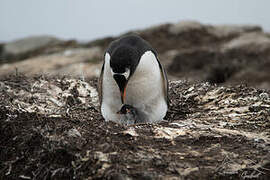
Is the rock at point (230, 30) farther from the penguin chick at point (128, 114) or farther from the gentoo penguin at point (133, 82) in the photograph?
the penguin chick at point (128, 114)

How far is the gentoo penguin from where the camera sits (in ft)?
12.6

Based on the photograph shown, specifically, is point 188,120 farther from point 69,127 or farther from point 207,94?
point 69,127

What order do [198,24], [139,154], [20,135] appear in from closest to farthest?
[139,154] → [20,135] → [198,24]

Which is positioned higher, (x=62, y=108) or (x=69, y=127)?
(x=69, y=127)

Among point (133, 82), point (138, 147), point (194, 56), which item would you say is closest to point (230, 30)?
point (194, 56)

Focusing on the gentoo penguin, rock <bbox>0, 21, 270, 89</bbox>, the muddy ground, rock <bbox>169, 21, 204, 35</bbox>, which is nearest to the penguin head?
the gentoo penguin

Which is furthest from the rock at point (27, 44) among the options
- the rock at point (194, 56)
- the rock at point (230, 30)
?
the rock at point (230, 30)

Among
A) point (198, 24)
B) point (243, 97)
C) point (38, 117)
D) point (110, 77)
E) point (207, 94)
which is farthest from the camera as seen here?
point (198, 24)

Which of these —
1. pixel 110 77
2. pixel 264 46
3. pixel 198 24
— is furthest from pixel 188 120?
pixel 198 24

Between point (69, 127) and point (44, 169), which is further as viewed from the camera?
point (69, 127)

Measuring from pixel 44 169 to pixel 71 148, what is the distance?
0.88ft

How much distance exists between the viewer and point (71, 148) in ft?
9.52

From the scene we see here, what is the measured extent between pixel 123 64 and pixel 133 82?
397 millimetres

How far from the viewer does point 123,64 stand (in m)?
3.78
